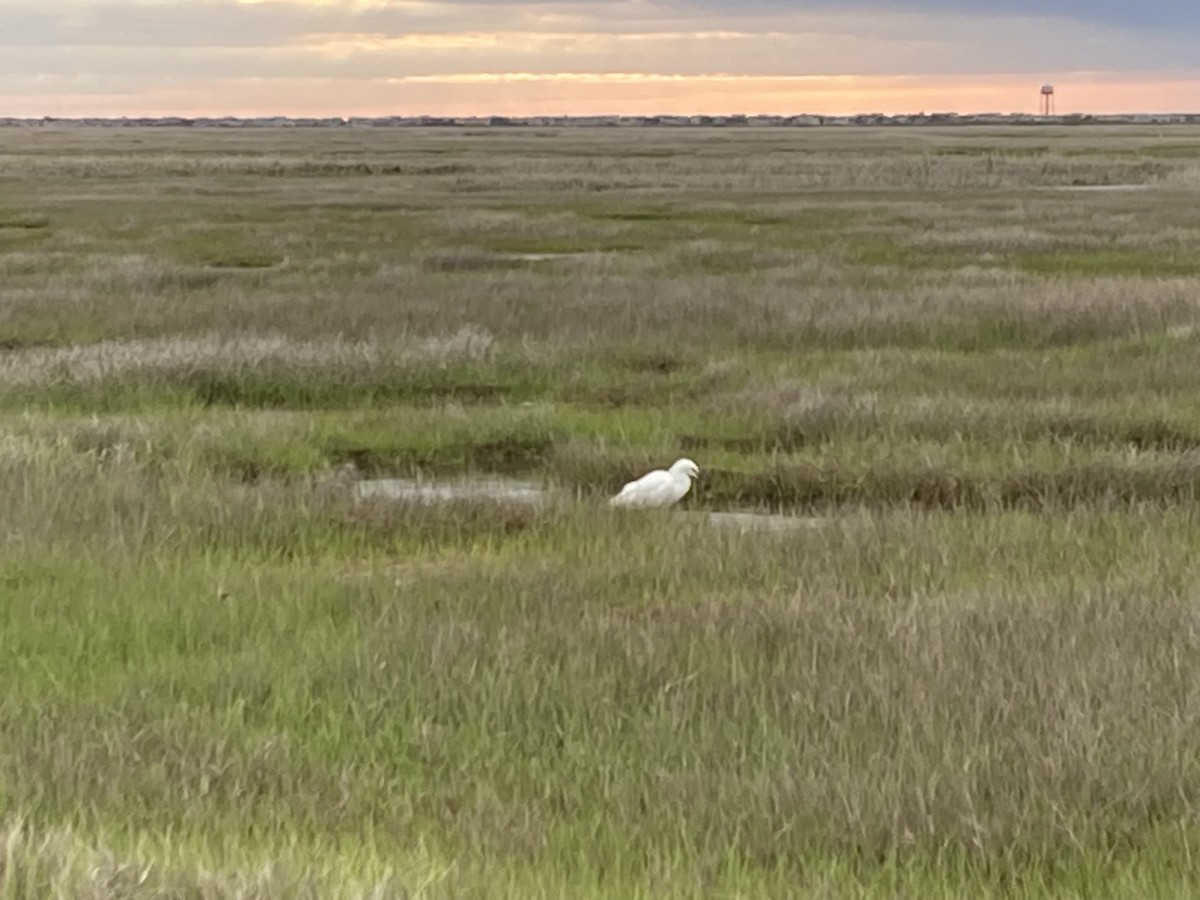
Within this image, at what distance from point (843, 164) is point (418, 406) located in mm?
66143

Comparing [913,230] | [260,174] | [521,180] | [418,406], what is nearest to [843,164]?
[521,180]

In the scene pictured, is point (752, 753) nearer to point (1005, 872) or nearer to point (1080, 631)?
point (1005, 872)

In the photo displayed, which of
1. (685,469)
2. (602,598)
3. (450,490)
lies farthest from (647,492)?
(602,598)

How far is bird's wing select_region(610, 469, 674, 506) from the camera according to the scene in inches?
420

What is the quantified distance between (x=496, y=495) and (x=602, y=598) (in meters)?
3.67

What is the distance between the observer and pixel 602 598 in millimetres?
8180

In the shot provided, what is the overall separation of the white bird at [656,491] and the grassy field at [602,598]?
0.24m

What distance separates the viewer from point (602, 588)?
8359mm

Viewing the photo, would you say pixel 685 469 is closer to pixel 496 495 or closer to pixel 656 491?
pixel 656 491

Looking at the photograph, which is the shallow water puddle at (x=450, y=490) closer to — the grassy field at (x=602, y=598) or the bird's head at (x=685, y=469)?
the grassy field at (x=602, y=598)

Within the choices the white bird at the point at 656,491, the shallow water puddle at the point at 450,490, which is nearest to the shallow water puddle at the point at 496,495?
the shallow water puddle at the point at 450,490

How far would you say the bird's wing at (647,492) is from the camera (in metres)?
10.7

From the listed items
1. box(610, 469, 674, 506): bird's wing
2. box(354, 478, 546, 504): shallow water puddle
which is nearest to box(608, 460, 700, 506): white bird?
box(610, 469, 674, 506): bird's wing

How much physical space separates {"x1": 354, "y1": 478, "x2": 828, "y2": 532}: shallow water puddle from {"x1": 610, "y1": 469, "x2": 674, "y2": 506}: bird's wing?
26 centimetres
